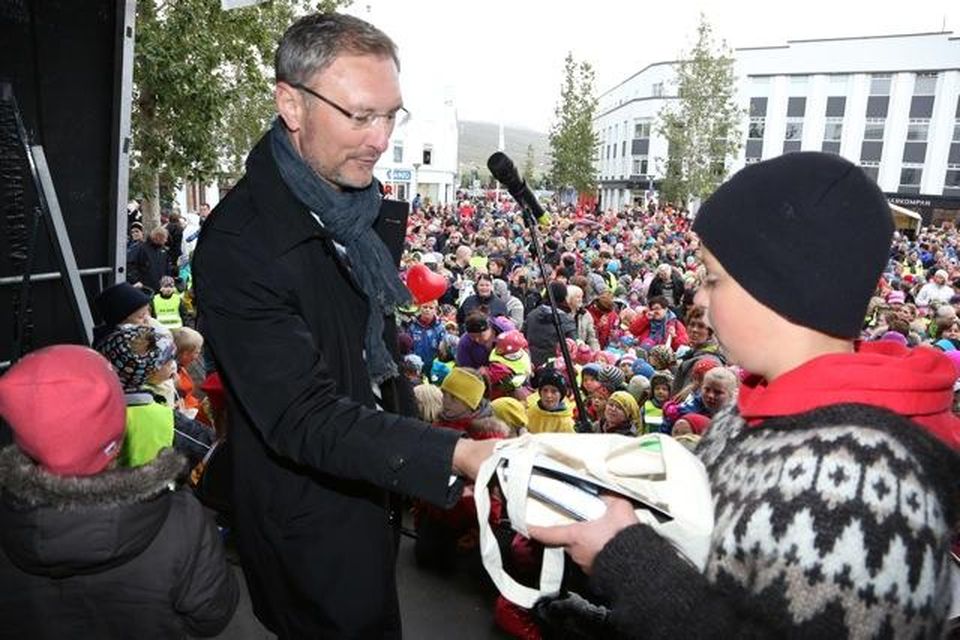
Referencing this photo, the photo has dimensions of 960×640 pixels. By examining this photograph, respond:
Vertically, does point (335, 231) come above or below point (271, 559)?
above

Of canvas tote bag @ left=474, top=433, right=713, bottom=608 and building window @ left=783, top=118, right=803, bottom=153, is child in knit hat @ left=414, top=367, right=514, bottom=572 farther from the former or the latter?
building window @ left=783, top=118, right=803, bottom=153

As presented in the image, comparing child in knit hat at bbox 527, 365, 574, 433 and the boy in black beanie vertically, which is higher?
the boy in black beanie

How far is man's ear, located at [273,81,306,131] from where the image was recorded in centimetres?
183

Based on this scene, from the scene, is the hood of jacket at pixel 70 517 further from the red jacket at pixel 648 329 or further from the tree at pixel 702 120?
the tree at pixel 702 120

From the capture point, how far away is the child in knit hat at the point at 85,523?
1.73 meters

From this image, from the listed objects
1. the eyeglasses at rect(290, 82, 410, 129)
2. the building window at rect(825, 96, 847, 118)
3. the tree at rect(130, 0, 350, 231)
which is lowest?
the eyeglasses at rect(290, 82, 410, 129)

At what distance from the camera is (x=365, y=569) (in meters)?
1.89

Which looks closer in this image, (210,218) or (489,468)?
(489,468)

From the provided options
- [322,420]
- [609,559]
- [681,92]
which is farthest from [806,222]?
[681,92]

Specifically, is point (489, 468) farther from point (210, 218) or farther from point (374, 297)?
point (210, 218)

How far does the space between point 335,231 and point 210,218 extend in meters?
0.35

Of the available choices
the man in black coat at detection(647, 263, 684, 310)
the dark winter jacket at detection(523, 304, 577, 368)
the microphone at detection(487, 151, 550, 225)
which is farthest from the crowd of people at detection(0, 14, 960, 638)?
the man in black coat at detection(647, 263, 684, 310)

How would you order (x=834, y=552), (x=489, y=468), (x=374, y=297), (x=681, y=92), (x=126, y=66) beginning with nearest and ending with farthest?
(x=834, y=552), (x=489, y=468), (x=374, y=297), (x=126, y=66), (x=681, y=92)

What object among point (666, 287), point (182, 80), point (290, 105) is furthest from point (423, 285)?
point (666, 287)
